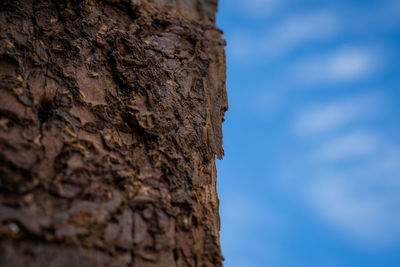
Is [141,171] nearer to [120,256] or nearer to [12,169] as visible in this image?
[120,256]

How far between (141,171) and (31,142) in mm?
654

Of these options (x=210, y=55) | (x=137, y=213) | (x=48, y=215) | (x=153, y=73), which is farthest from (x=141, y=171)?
(x=210, y=55)

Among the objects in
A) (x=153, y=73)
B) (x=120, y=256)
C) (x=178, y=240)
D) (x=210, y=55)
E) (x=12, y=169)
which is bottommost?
(x=120, y=256)

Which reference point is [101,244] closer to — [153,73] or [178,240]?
[178,240]

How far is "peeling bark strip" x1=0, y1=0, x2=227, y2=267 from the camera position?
1.58m

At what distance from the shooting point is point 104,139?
6.53ft

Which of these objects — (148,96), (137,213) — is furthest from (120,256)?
(148,96)

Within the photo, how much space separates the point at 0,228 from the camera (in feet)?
4.55

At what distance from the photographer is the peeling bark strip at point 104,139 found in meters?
1.58

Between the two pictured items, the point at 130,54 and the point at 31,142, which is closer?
the point at 31,142

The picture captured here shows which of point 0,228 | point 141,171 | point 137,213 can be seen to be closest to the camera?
point 0,228

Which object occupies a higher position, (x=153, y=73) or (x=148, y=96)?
(x=153, y=73)

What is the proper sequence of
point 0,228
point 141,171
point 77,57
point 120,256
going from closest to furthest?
point 0,228
point 120,256
point 141,171
point 77,57

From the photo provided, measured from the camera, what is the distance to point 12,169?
5.21ft
